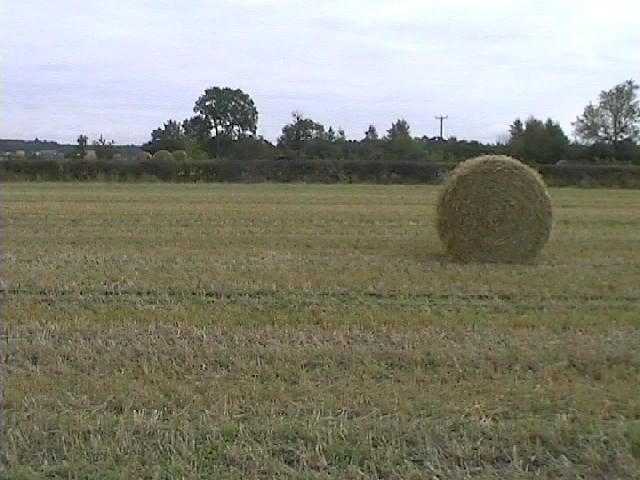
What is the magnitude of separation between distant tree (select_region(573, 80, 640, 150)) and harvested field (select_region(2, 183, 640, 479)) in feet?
168

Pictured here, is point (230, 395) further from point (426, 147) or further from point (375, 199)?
point (426, 147)

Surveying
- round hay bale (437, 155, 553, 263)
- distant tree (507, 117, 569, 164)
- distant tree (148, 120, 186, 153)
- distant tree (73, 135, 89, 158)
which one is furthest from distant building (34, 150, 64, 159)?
round hay bale (437, 155, 553, 263)

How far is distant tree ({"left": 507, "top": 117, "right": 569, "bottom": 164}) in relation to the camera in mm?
48562

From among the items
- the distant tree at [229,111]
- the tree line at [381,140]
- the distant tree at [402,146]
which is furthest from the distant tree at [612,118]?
the distant tree at [229,111]

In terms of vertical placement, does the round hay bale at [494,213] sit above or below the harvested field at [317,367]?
above

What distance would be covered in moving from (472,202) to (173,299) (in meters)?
5.73

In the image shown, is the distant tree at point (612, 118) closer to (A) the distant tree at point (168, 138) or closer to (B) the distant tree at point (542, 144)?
(B) the distant tree at point (542, 144)

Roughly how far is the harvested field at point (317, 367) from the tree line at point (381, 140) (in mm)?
33455

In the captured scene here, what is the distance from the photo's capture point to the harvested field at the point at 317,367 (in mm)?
3592

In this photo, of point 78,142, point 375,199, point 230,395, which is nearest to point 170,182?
point 375,199

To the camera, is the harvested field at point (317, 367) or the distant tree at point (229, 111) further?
the distant tree at point (229, 111)

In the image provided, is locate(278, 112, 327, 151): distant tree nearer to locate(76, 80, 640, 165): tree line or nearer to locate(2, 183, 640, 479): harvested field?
locate(76, 80, 640, 165): tree line

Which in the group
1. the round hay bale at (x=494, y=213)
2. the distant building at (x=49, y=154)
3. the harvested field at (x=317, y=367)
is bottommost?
the harvested field at (x=317, y=367)

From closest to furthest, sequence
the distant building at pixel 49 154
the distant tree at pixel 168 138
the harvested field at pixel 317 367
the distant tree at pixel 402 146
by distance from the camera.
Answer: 1. the harvested field at pixel 317 367
2. the distant building at pixel 49 154
3. the distant tree at pixel 402 146
4. the distant tree at pixel 168 138
